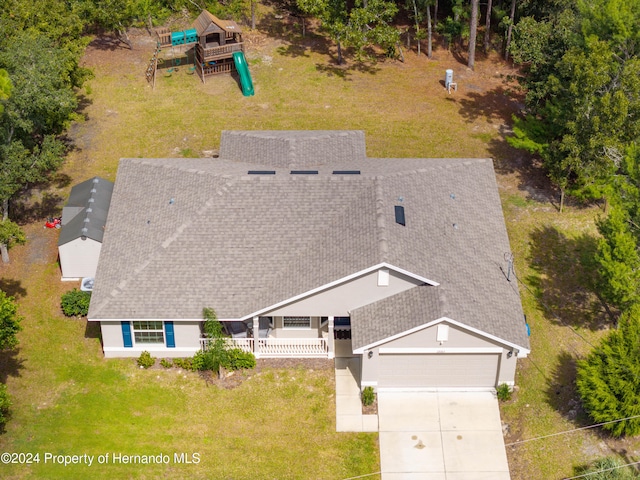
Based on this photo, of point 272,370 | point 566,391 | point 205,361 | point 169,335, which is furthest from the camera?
point 272,370

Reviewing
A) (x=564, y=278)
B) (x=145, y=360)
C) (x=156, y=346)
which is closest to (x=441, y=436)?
(x=564, y=278)

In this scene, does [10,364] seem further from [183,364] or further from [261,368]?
[261,368]

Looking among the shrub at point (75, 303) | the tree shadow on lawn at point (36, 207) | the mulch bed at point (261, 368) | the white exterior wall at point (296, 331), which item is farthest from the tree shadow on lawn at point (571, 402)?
the tree shadow on lawn at point (36, 207)

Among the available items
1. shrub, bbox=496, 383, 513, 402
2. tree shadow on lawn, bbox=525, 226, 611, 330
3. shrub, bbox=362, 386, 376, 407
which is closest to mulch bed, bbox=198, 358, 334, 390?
shrub, bbox=362, 386, 376, 407

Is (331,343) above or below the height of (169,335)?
below

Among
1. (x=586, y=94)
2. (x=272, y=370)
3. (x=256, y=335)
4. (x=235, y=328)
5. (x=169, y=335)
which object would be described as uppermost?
(x=586, y=94)

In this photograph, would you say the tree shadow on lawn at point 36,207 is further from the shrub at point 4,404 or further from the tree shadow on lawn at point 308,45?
the tree shadow on lawn at point 308,45
